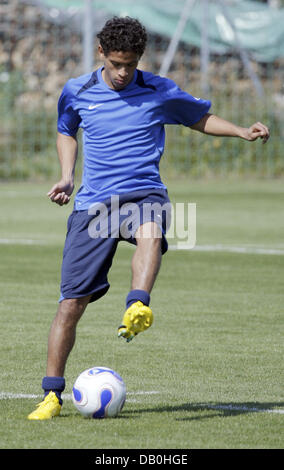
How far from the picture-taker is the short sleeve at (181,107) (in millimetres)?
6496

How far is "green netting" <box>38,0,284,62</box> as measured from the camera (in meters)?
31.5

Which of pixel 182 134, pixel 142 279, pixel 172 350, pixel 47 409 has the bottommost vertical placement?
pixel 47 409

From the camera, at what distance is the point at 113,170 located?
6320mm

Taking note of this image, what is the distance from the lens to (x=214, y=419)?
594cm

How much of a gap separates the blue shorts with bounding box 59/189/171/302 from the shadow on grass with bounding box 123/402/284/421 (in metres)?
0.70

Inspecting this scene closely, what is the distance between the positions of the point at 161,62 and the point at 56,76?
2940mm

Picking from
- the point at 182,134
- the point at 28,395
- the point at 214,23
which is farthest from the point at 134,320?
the point at 214,23

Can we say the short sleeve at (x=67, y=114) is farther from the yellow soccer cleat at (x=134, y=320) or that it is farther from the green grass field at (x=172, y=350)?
the green grass field at (x=172, y=350)

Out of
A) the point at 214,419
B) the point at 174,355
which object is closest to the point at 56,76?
the point at 174,355

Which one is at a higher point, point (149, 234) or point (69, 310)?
point (149, 234)

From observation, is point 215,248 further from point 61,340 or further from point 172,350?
point 61,340

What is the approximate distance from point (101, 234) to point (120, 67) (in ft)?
2.99

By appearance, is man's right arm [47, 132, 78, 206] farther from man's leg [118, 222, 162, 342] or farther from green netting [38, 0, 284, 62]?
green netting [38, 0, 284, 62]
